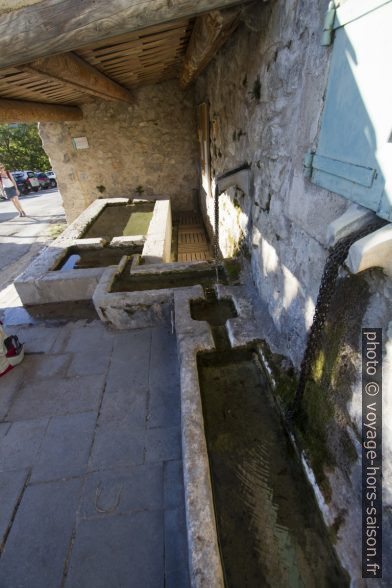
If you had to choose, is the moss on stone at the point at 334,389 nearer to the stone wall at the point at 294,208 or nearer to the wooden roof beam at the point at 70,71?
the stone wall at the point at 294,208

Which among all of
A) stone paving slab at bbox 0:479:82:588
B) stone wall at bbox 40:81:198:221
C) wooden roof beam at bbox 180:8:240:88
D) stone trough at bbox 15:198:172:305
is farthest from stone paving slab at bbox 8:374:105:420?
stone wall at bbox 40:81:198:221

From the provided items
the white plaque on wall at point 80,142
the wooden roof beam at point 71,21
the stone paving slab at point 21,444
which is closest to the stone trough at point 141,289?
the stone paving slab at point 21,444

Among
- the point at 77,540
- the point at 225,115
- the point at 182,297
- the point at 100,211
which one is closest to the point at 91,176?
the point at 100,211

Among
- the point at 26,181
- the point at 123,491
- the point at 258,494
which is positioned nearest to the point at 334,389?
the point at 258,494

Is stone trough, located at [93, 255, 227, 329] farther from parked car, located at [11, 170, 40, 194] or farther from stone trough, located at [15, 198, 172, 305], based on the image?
parked car, located at [11, 170, 40, 194]

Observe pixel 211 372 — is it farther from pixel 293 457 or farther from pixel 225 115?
pixel 225 115

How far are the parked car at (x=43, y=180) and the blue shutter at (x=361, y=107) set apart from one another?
2219cm

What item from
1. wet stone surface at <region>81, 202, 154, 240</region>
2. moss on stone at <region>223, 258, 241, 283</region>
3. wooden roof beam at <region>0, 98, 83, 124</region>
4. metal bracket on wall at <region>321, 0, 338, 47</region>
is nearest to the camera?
metal bracket on wall at <region>321, 0, 338, 47</region>

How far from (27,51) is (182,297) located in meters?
2.23

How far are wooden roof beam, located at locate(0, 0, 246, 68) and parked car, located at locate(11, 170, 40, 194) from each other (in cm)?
1985

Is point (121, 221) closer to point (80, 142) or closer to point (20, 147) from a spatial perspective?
point (80, 142)

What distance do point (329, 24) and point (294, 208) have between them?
0.91m

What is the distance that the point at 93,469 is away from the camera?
2066 millimetres

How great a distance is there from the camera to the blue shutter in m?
1.04
